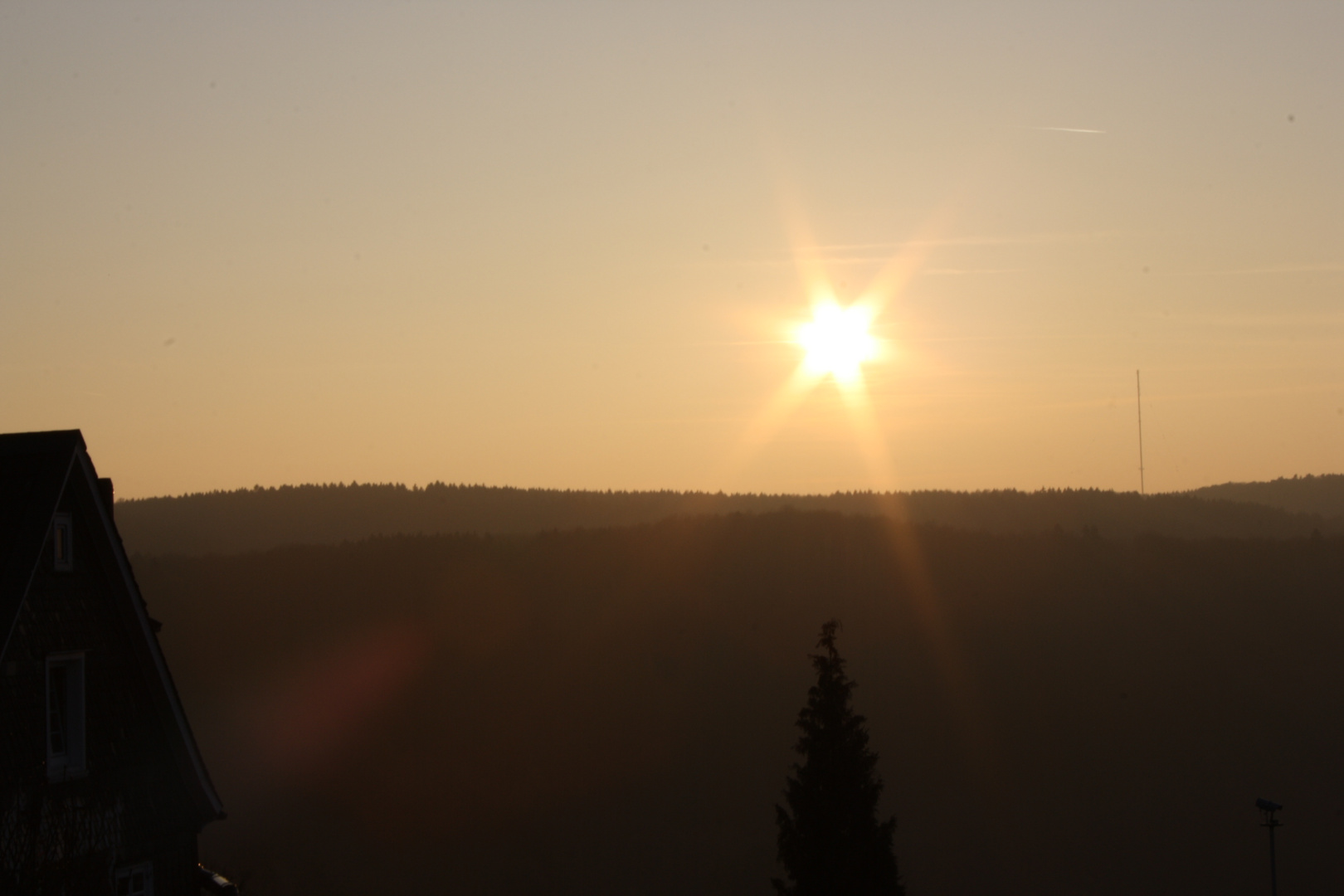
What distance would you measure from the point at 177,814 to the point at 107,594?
2.41 metres

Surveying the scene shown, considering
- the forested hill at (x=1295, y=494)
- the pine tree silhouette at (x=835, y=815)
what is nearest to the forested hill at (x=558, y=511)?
the forested hill at (x=1295, y=494)

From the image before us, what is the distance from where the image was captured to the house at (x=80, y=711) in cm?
1084

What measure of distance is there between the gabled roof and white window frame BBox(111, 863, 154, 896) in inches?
32.8

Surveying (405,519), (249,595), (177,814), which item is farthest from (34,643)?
(405,519)

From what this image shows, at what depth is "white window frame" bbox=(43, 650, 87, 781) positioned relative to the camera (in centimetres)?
1157

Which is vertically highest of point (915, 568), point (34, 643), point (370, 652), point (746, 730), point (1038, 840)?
point (915, 568)

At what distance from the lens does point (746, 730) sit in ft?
230

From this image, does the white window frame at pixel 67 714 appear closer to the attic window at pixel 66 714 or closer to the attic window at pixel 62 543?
the attic window at pixel 66 714

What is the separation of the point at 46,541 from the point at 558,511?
11581 cm

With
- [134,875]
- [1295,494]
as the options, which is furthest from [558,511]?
[134,875]

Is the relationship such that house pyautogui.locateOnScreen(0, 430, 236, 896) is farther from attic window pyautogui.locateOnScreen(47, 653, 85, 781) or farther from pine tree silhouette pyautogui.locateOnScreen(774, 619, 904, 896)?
pine tree silhouette pyautogui.locateOnScreen(774, 619, 904, 896)

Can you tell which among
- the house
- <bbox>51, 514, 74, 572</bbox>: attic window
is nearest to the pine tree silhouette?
the house

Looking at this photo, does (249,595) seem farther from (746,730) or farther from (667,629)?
(746,730)

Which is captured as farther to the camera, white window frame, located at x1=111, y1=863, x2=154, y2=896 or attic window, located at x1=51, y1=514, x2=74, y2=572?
white window frame, located at x1=111, y1=863, x2=154, y2=896
